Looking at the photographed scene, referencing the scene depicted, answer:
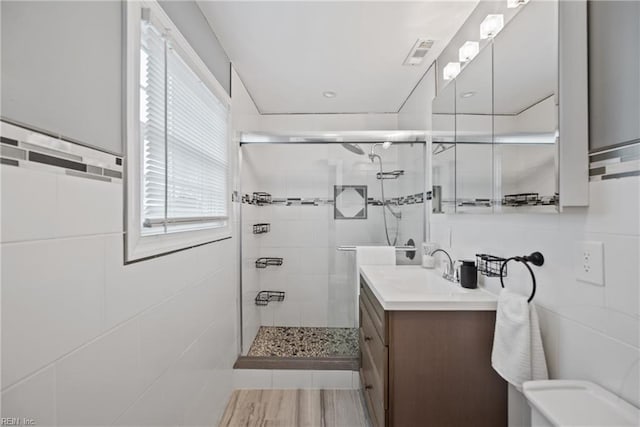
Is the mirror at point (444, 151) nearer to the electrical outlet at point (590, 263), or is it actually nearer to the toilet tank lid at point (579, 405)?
the electrical outlet at point (590, 263)

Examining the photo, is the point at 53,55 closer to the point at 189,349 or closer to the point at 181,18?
the point at 181,18

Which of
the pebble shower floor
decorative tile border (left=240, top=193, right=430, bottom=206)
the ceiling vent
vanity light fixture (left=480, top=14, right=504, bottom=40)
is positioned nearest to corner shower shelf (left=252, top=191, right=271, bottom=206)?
decorative tile border (left=240, top=193, right=430, bottom=206)

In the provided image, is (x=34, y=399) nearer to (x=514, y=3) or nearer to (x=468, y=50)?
(x=514, y=3)

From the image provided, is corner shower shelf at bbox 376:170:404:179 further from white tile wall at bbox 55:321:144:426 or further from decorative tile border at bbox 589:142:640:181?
white tile wall at bbox 55:321:144:426

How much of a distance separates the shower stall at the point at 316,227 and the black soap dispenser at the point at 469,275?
782 millimetres

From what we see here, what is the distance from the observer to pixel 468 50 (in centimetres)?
168

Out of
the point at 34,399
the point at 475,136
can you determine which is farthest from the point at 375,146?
A: the point at 34,399

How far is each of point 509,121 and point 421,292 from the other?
2.89 ft

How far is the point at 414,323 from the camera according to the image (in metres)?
1.35

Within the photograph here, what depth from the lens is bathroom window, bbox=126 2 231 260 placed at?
1.03 meters

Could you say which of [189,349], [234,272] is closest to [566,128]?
[189,349]

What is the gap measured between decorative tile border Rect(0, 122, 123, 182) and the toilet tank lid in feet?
4.64

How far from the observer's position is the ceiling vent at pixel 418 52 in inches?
78.2

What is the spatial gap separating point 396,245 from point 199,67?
5.98ft
